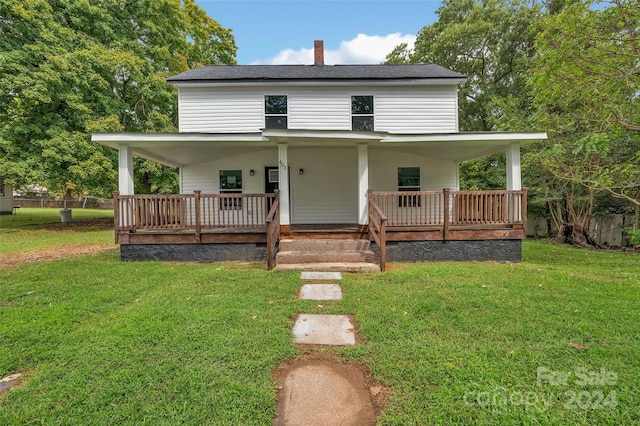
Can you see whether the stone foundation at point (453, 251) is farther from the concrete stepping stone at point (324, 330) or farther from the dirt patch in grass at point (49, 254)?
the dirt patch in grass at point (49, 254)

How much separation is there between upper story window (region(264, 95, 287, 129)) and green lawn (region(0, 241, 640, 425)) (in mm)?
6196

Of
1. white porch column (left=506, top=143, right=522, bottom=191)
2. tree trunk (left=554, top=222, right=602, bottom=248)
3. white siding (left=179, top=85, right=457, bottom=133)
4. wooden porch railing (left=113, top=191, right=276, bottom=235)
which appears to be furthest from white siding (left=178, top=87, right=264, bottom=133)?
tree trunk (left=554, top=222, right=602, bottom=248)

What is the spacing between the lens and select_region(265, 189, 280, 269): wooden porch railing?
5922 millimetres

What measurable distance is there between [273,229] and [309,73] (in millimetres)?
6599

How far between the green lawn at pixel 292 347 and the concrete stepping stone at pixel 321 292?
0.18 meters

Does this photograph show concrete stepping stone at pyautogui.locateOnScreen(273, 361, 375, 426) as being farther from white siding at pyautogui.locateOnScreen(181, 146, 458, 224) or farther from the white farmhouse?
white siding at pyautogui.locateOnScreen(181, 146, 458, 224)

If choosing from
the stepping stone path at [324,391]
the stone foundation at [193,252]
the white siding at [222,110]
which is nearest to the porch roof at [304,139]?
the white siding at [222,110]

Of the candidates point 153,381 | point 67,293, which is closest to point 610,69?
point 153,381

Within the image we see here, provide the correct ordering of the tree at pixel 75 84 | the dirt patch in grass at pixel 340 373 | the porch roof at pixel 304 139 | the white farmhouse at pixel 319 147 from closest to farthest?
the dirt patch in grass at pixel 340 373 < the porch roof at pixel 304 139 < the white farmhouse at pixel 319 147 < the tree at pixel 75 84

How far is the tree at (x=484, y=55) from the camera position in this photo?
1512 cm

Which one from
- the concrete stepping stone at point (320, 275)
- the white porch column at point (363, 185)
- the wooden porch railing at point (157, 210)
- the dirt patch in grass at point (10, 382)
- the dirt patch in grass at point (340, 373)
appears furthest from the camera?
the white porch column at point (363, 185)

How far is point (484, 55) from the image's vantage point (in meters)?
17.2

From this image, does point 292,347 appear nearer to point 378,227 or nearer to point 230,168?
point 378,227

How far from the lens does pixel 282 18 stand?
1145cm
